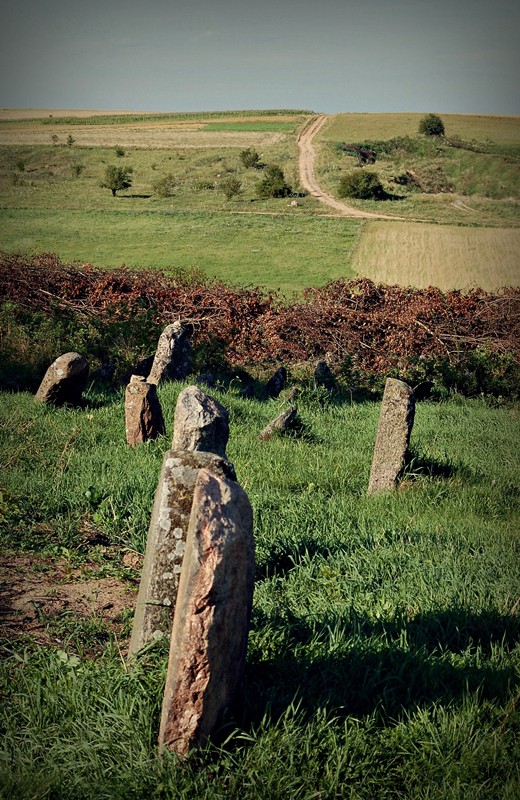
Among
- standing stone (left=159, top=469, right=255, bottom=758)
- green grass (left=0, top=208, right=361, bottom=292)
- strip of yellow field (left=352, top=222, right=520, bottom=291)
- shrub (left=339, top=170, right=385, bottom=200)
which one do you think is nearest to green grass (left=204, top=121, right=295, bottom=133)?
shrub (left=339, top=170, right=385, bottom=200)

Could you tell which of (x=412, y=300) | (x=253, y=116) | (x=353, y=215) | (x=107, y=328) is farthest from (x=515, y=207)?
(x=253, y=116)

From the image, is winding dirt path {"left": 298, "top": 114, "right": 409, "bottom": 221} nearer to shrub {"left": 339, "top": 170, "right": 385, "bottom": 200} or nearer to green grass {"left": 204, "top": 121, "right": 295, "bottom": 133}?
shrub {"left": 339, "top": 170, "right": 385, "bottom": 200}

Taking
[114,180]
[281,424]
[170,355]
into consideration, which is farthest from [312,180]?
[281,424]

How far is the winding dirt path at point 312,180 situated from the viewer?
54.0m

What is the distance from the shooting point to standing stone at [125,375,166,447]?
895 centimetres

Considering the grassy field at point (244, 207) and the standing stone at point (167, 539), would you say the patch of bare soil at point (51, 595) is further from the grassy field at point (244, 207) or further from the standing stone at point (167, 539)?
the grassy field at point (244, 207)

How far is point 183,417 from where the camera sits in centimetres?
646

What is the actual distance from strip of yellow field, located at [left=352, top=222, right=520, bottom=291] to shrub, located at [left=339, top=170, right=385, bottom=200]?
636 inches

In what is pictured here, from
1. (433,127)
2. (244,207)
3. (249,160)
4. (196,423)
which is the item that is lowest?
(196,423)

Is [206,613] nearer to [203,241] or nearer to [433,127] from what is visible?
[203,241]

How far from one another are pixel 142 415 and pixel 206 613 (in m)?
5.93

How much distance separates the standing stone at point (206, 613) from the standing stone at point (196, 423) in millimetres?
2979

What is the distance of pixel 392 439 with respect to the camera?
25.9ft

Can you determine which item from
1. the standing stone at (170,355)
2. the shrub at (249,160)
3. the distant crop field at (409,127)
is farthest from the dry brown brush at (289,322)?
the distant crop field at (409,127)
